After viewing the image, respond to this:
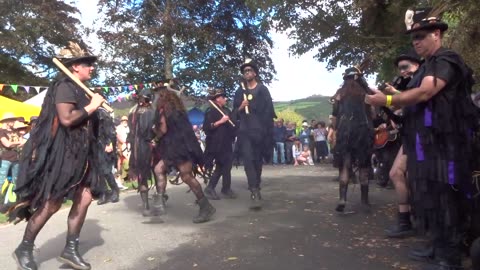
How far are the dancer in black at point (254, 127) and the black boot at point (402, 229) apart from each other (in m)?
2.43

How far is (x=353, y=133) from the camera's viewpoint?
21.8 feet

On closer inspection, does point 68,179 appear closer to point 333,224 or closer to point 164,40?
point 333,224

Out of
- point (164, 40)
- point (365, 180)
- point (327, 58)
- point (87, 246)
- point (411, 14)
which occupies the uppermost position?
point (164, 40)

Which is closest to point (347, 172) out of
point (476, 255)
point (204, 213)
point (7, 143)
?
point (204, 213)

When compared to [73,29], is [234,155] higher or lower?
lower

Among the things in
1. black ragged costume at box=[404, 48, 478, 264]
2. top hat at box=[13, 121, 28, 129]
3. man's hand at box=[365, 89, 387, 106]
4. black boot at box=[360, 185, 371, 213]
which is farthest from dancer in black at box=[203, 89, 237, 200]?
black ragged costume at box=[404, 48, 478, 264]

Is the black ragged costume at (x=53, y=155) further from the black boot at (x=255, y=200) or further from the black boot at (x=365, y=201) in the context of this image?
the black boot at (x=365, y=201)

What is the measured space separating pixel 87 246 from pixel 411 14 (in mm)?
4184

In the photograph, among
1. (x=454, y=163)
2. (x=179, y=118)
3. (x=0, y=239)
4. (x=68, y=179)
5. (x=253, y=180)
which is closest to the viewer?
(x=454, y=163)

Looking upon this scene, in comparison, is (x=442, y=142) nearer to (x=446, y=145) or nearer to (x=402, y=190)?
(x=446, y=145)

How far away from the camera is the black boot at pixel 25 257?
14.5 feet

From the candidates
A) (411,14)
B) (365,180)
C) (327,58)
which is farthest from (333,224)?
(327,58)

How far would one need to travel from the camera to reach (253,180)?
286 inches

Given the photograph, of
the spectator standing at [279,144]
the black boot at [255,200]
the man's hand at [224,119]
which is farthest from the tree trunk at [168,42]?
the black boot at [255,200]
